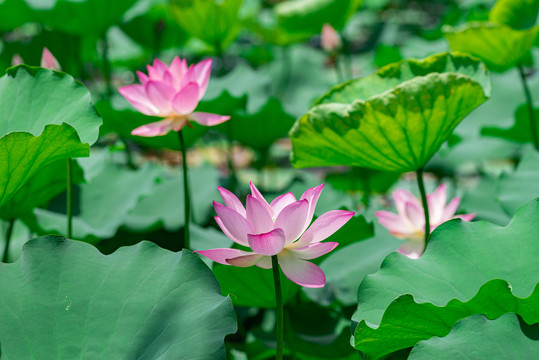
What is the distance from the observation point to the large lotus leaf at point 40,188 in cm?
109

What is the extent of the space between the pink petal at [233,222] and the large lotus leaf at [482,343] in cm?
22

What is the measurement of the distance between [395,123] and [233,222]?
0.35 meters

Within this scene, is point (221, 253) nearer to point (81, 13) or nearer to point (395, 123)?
point (395, 123)

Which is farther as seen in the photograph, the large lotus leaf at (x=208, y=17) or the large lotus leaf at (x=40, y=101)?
the large lotus leaf at (x=208, y=17)

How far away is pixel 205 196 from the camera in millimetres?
1523

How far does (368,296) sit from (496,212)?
738 mm

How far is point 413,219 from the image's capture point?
42.1 inches

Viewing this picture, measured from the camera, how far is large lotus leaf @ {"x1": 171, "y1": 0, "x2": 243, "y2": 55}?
66.2 inches

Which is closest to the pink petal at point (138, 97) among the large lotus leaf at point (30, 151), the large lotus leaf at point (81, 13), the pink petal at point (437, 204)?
the large lotus leaf at point (30, 151)


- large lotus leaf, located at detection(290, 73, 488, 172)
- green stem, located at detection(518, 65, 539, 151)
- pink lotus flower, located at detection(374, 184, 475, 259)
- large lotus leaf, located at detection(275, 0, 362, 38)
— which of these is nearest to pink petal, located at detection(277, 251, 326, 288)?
large lotus leaf, located at detection(290, 73, 488, 172)

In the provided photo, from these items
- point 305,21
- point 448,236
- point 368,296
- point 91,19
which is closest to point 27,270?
point 368,296

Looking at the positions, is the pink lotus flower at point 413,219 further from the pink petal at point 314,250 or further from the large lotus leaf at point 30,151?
the large lotus leaf at point 30,151

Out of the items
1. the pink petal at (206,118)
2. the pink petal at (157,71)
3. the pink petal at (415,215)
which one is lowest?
the pink petal at (415,215)

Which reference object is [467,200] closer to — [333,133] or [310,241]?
[333,133]
